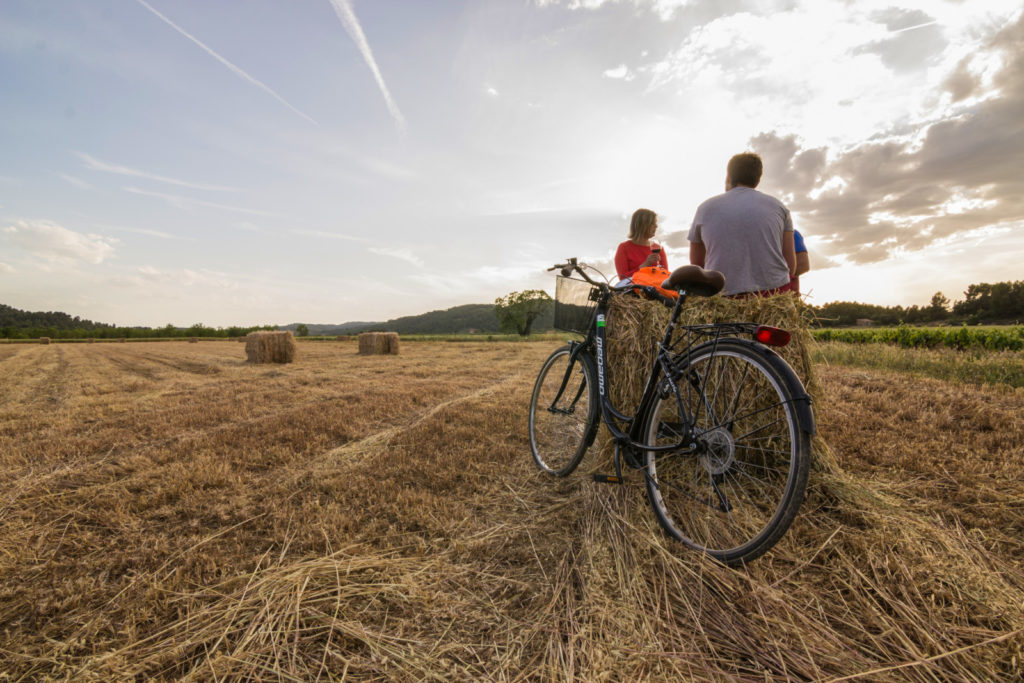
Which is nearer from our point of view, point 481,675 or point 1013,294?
point 481,675

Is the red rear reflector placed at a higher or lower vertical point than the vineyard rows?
higher

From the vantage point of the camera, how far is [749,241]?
2770 mm

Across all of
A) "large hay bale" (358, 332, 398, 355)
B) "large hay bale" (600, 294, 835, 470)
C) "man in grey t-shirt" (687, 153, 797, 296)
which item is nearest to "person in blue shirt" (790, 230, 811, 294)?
"man in grey t-shirt" (687, 153, 797, 296)

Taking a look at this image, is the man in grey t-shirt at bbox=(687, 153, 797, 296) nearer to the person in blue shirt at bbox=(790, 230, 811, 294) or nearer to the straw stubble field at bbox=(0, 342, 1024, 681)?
the person in blue shirt at bbox=(790, 230, 811, 294)

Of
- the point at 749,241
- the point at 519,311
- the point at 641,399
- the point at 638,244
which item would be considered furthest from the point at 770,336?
the point at 519,311

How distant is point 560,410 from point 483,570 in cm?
157

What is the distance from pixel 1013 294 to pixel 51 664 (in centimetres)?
3501

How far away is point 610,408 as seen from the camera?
2.77 meters

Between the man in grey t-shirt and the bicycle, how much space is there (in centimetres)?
63

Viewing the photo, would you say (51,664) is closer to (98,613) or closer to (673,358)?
(98,613)

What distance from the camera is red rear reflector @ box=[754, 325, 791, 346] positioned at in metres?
1.71

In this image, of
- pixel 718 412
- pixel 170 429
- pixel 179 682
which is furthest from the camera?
pixel 170 429

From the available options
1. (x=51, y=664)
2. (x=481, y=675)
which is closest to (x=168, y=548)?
(x=51, y=664)

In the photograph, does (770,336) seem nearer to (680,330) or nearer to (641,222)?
(680,330)
